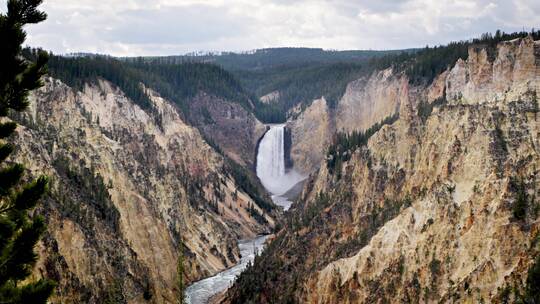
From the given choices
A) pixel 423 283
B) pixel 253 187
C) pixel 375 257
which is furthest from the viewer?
pixel 253 187

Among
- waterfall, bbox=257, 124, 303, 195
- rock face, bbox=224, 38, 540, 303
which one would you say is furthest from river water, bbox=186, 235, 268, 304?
waterfall, bbox=257, 124, 303, 195

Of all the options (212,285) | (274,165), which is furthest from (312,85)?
(212,285)

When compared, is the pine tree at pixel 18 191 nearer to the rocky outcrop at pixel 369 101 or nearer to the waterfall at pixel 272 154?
the rocky outcrop at pixel 369 101

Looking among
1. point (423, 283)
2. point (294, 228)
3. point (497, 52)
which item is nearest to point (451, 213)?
point (423, 283)

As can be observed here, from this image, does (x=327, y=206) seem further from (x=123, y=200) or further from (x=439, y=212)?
(x=439, y=212)

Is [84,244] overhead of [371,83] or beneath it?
beneath

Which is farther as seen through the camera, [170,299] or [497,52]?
[170,299]

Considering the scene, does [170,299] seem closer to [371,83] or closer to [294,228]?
[294,228]
